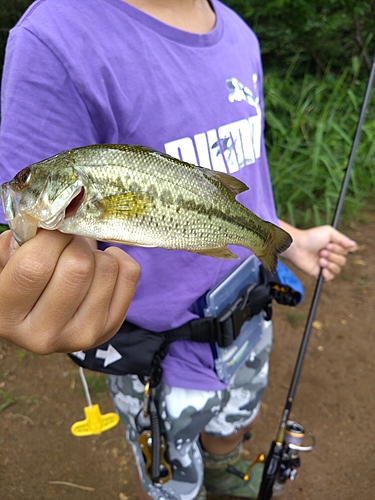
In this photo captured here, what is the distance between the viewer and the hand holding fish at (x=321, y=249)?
2.24 meters

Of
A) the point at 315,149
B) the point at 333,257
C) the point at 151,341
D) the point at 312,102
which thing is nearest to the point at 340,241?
the point at 333,257

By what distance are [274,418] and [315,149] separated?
323 centimetres

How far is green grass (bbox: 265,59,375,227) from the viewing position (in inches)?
204

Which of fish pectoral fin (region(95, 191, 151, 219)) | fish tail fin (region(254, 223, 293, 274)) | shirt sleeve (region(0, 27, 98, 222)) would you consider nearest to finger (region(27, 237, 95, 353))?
fish pectoral fin (region(95, 191, 151, 219))

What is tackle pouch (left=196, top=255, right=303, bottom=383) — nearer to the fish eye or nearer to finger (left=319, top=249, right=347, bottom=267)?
finger (left=319, top=249, right=347, bottom=267)

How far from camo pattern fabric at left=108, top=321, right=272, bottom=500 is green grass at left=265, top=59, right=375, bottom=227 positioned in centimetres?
302

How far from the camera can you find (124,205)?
1024 mm

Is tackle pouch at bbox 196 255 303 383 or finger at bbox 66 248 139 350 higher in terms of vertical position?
finger at bbox 66 248 139 350

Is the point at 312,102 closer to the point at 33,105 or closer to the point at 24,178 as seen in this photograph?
the point at 33,105

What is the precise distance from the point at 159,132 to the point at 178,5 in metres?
0.58

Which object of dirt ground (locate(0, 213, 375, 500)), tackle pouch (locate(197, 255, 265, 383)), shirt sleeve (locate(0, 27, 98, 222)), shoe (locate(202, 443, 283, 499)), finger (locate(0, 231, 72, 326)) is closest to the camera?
finger (locate(0, 231, 72, 326))

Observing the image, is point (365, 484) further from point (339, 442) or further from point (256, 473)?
point (256, 473)

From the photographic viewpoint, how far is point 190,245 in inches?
44.7

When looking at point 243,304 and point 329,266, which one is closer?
point 243,304
